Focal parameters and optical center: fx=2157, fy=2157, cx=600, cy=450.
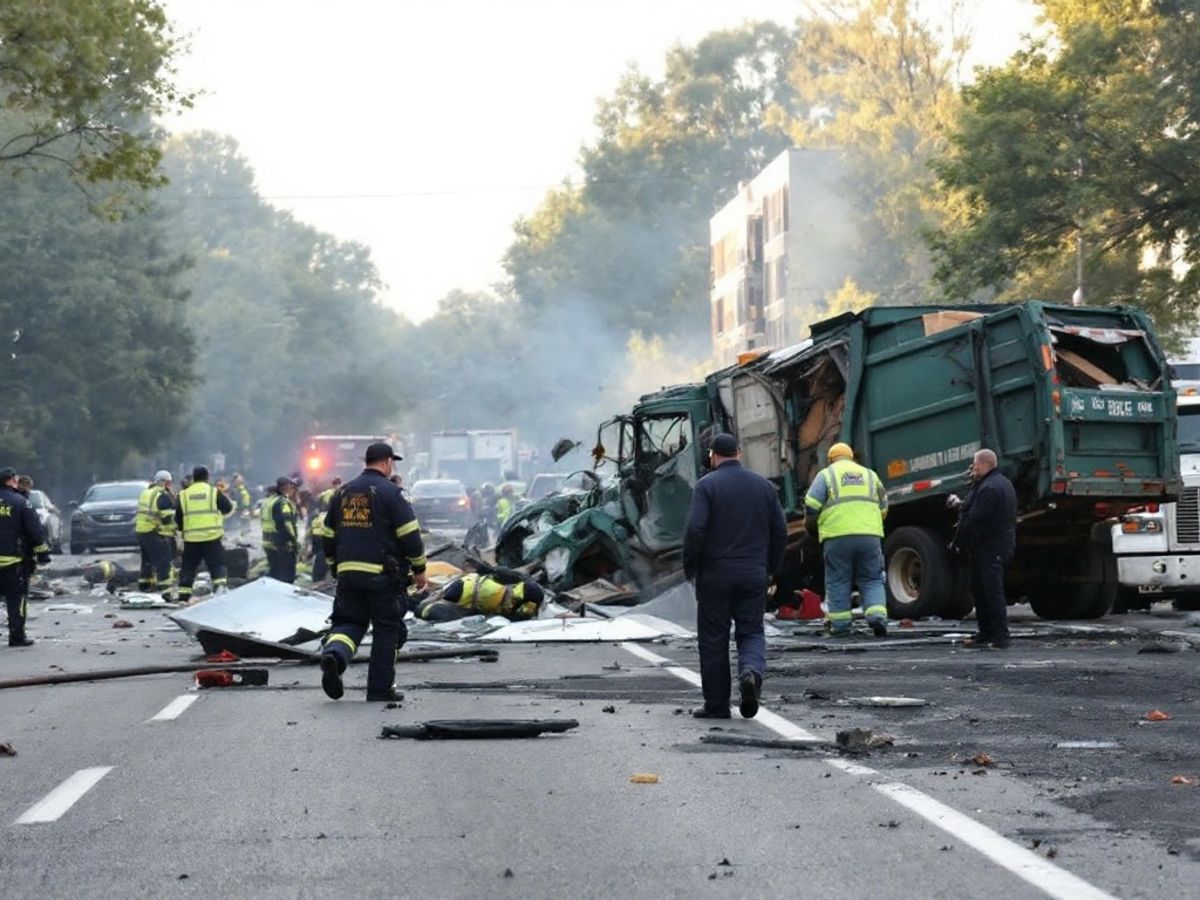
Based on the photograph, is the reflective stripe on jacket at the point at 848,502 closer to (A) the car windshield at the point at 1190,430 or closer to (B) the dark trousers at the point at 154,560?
(A) the car windshield at the point at 1190,430

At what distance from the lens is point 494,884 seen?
6.71m

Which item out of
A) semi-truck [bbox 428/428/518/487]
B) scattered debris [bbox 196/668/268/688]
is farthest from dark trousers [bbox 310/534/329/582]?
semi-truck [bbox 428/428/518/487]

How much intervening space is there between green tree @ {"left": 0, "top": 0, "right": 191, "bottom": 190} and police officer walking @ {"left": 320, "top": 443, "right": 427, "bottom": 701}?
13.7 m

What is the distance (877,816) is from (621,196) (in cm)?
9894

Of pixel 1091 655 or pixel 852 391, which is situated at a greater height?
pixel 852 391

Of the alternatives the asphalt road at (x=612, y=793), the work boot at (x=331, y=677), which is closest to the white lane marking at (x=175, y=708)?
the asphalt road at (x=612, y=793)

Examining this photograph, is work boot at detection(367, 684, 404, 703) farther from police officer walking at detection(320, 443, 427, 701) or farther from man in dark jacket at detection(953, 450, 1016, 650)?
man in dark jacket at detection(953, 450, 1016, 650)

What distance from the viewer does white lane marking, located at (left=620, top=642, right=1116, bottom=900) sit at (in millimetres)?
6414

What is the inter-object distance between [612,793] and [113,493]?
39463 mm

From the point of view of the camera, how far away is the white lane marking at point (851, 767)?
9.26 metres

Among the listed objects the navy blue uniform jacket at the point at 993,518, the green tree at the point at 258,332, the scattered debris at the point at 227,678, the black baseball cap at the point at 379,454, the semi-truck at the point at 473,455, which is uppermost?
the green tree at the point at 258,332

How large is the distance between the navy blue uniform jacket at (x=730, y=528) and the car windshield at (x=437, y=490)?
4692 cm

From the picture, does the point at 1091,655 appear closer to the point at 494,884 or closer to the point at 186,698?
the point at 186,698

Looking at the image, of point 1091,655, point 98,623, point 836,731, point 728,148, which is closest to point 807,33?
point 728,148
